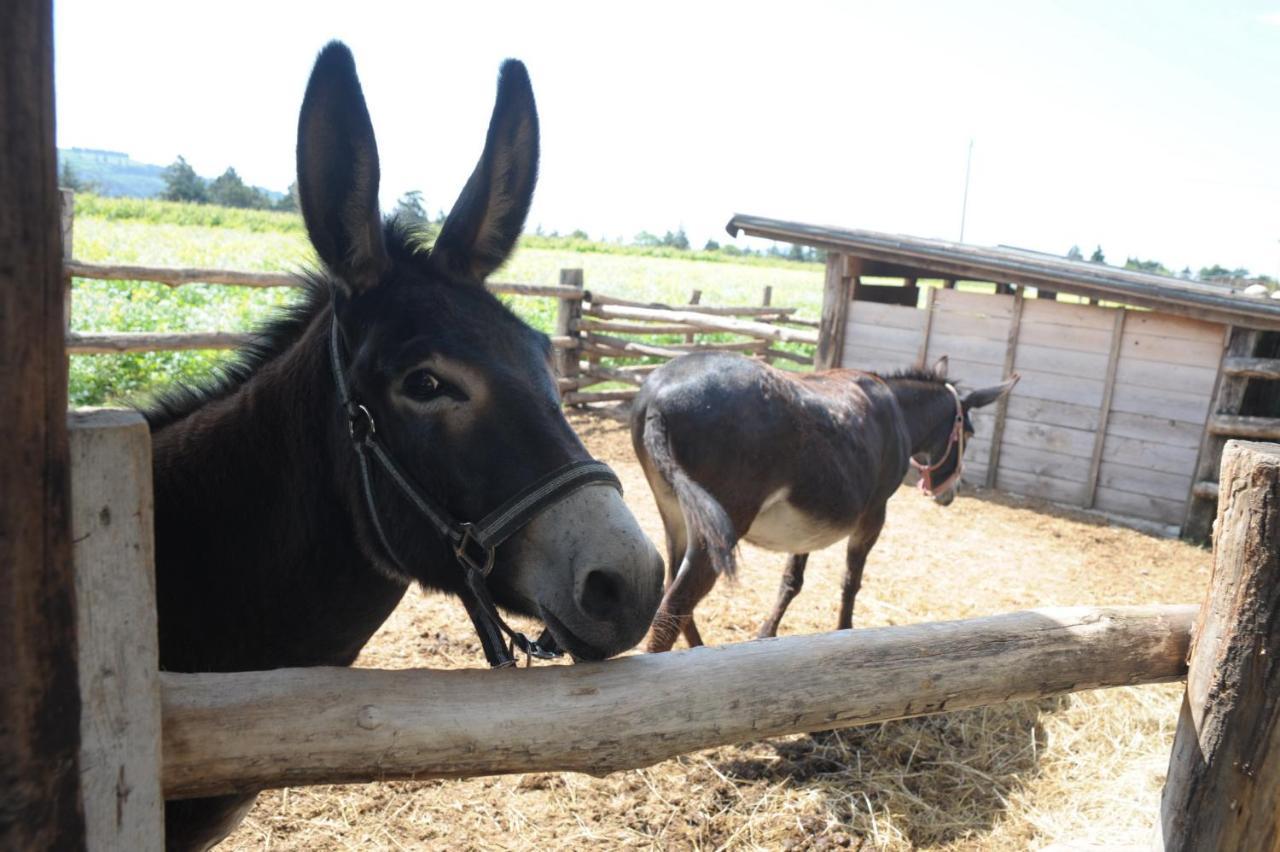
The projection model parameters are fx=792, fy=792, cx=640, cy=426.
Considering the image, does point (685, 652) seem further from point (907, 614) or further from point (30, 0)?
point (907, 614)

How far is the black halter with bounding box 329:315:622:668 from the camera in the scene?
1.51 metres

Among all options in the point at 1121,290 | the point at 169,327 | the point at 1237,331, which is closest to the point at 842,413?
the point at 1121,290

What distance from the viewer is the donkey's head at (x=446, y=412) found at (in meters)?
1.48

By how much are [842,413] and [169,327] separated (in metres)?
11.3

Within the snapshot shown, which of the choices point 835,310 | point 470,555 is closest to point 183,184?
point 835,310

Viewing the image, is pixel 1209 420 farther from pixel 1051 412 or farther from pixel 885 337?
pixel 885 337

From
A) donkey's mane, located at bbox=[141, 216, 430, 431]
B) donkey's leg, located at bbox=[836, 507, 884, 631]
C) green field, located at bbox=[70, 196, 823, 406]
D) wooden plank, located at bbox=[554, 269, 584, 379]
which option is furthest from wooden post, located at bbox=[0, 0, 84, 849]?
wooden plank, located at bbox=[554, 269, 584, 379]

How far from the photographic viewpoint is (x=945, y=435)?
6559 millimetres

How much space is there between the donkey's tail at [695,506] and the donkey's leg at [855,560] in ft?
5.06

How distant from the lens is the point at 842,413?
17.2 ft

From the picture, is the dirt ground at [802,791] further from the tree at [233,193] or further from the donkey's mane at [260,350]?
the tree at [233,193]

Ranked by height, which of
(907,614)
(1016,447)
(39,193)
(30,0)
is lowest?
(907,614)

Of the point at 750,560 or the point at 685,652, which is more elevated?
the point at 685,652

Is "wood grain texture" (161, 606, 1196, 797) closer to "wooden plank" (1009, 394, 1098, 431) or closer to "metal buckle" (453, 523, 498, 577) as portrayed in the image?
"metal buckle" (453, 523, 498, 577)
